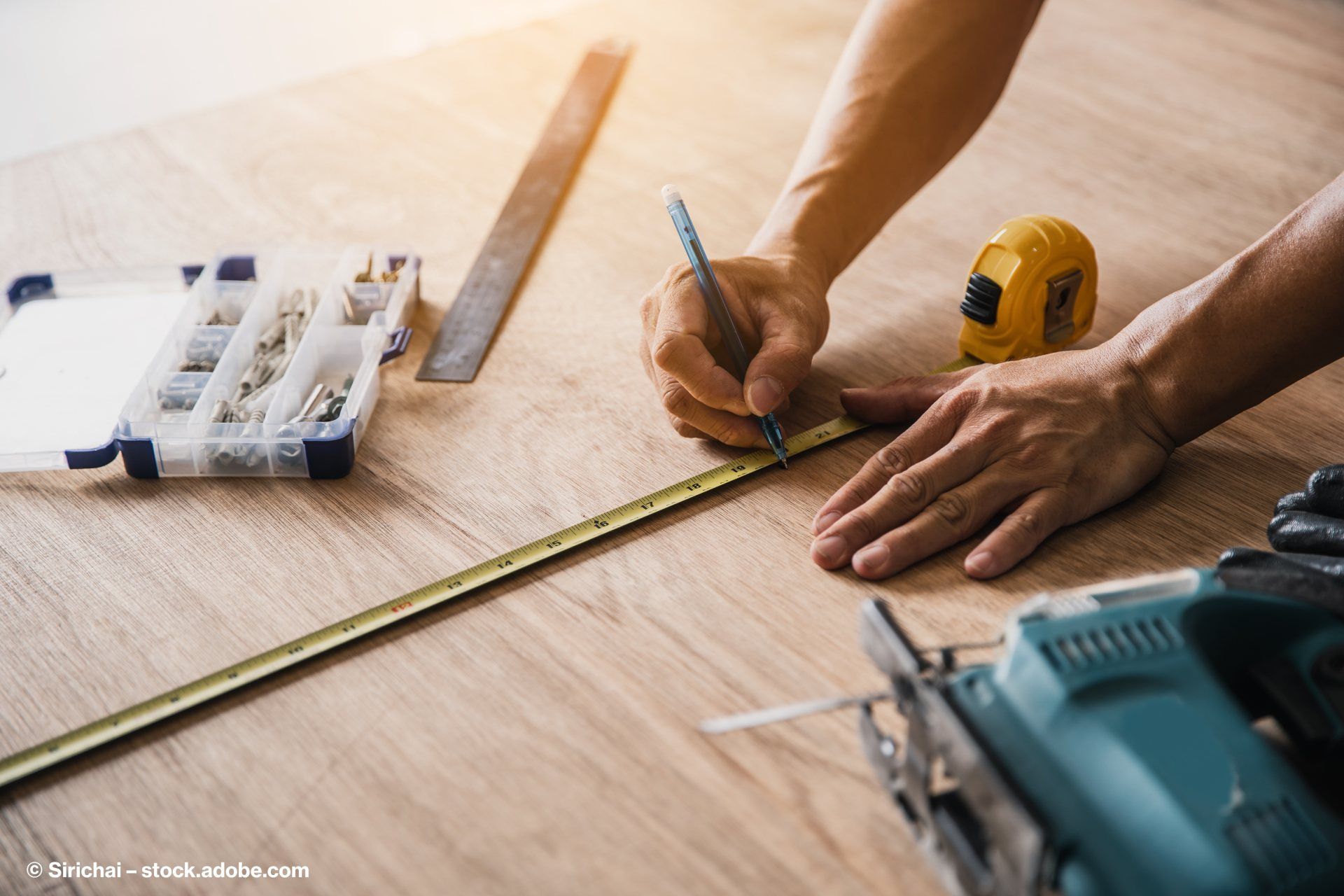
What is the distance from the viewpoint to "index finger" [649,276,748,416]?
1063mm

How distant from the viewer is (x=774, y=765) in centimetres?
79

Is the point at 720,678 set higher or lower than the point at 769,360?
lower

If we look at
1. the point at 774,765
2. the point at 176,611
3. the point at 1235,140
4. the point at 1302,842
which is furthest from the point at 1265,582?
the point at 1235,140

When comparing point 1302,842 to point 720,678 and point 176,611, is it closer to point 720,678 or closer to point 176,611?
point 720,678

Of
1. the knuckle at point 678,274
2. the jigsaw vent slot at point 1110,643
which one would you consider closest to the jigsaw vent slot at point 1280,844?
the jigsaw vent slot at point 1110,643

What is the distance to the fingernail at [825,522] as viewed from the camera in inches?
39.4

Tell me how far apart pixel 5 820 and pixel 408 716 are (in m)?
0.29

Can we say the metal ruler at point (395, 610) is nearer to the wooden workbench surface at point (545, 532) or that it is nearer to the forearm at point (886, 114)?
the wooden workbench surface at point (545, 532)

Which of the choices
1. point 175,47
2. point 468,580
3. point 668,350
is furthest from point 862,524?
point 175,47

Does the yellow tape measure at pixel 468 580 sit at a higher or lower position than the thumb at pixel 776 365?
lower

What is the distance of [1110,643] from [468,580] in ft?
1.75

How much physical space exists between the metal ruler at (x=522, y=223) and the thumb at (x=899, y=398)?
1.43 feet

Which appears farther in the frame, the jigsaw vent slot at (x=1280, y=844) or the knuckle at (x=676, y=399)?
the knuckle at (x=676, y=399)

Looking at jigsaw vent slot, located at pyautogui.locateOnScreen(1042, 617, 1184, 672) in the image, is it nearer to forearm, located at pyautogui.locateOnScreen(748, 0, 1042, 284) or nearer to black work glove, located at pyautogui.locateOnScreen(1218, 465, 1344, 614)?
black work glove, located at pyautogui.locateOnScreen(1218, 465, 1344, 614)
